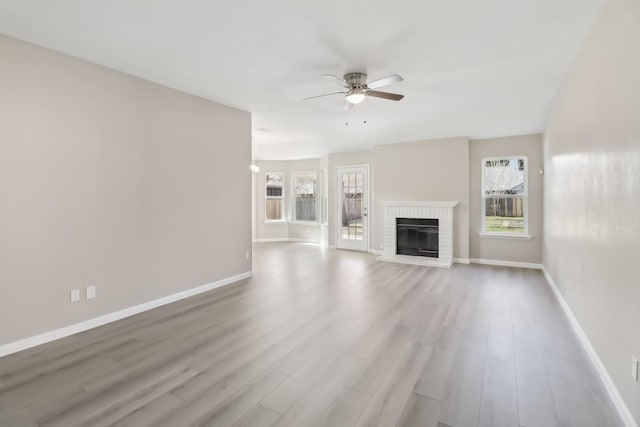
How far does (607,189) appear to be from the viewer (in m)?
2.19

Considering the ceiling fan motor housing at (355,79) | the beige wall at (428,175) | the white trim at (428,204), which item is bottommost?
the white trim at (428,204)

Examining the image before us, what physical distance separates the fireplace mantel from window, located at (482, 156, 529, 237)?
83 centimetres

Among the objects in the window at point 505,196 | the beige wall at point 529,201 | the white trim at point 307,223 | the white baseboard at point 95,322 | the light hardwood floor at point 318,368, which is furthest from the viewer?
the white trim at point 307,223

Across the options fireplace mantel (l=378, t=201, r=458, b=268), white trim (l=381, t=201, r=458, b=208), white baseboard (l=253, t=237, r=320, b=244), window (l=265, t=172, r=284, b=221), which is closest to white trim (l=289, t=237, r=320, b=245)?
white baseboard (l=253, t=237, r=320, b=244)

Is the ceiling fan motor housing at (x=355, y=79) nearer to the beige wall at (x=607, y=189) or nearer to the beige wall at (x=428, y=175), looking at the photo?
the beige wall at (x=607, y=189)

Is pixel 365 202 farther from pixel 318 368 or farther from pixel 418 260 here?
pixel 318 368

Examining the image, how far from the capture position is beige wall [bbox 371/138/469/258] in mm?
6441

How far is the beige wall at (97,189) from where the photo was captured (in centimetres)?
276

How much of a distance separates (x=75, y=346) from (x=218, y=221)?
229 centimetres

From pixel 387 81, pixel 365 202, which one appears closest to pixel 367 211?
pixel 365 202

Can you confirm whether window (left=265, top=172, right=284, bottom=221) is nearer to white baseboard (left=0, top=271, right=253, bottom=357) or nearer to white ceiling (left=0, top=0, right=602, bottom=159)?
white ceiling (left=0, top=0, right=602, bottom=159)

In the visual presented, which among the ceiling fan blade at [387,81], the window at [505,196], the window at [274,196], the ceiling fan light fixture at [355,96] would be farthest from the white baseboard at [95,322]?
the window at [505,196]

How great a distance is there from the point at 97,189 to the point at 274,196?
644 cm

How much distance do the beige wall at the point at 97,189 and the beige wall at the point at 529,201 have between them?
5175 mm
